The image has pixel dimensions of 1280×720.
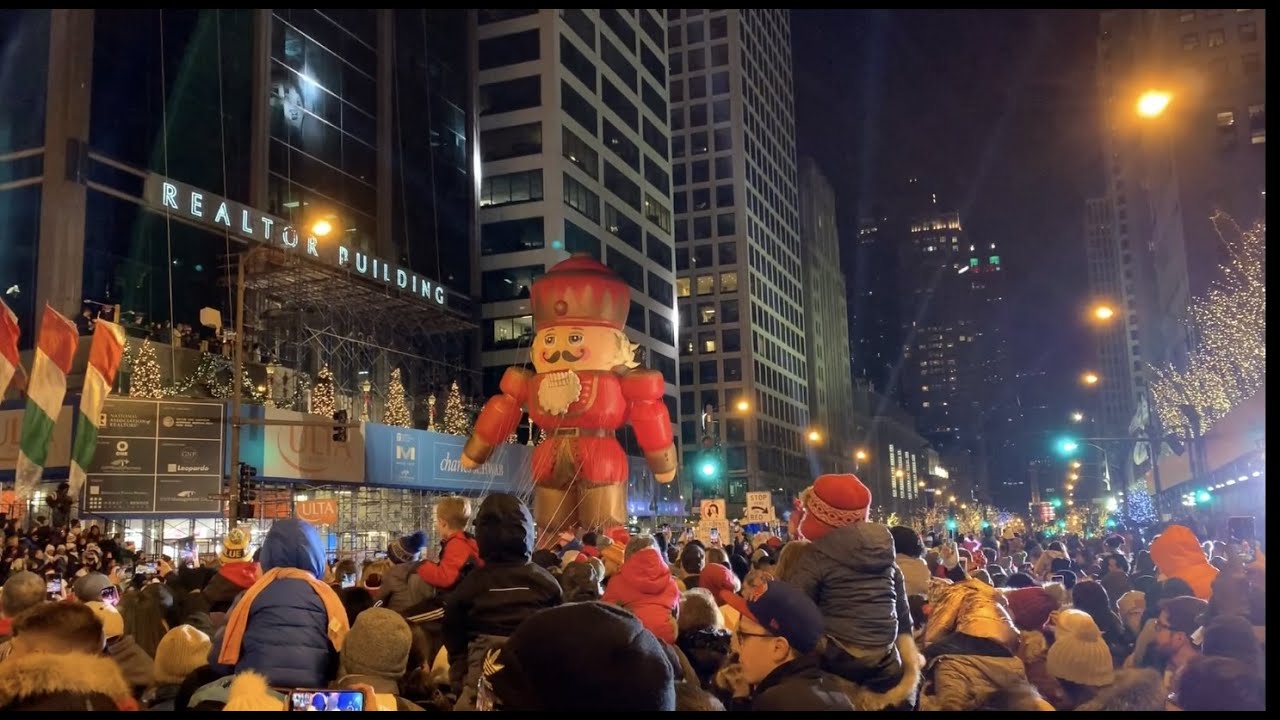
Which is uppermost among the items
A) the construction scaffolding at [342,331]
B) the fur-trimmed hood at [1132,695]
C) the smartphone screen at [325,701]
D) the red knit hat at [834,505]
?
the construction scaffolding at [342,331]

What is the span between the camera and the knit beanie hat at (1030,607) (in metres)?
7.08

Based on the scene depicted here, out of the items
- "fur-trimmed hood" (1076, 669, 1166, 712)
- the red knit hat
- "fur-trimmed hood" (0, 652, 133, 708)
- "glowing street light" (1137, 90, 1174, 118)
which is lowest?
"fur-trimmed hood" (1076, 669, 1166, 712)

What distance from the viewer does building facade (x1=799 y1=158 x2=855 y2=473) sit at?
393 feet

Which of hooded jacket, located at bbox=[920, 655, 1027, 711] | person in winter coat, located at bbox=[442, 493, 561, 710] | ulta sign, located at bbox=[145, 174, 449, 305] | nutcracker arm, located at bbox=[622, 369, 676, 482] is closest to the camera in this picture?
hooded jacket, located at bbox=[920, 655, 1027, 711]

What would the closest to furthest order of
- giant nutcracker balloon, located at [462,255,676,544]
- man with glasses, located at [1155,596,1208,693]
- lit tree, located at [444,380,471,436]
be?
man with glasses, located at [1155,596,1208,693]
giant nutcracker balloon, located at [462,255,676,544]
lit tree, located at [444,380,471,436]

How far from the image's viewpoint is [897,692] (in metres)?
5.30

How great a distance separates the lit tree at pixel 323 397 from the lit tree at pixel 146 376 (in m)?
5.41

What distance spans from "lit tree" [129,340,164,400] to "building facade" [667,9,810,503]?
62.3 meters

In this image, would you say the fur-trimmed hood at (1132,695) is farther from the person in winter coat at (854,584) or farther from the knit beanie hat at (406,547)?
the knit beanie hat at (406,547)

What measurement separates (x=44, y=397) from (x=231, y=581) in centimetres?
1779

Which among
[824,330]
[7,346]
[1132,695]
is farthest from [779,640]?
[824,330]

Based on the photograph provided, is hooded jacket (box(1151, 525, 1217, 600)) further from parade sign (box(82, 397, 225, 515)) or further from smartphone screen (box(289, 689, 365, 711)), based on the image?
parade sign (box(82, 397, 225, 515))

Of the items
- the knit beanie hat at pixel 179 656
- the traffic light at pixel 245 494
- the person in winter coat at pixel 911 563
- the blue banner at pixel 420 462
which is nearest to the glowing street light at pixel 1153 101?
the person in winter coat at pixel 911 563

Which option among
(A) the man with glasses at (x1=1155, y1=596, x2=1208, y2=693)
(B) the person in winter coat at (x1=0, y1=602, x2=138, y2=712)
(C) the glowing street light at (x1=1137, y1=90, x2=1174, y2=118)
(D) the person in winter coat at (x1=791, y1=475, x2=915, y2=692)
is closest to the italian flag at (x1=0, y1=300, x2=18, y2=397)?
(B) the person in winter coat at (x1=0, y1=602, x2=138, y2=712)
